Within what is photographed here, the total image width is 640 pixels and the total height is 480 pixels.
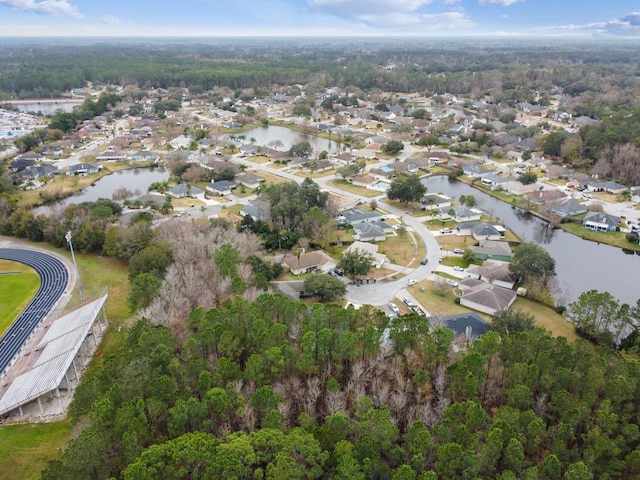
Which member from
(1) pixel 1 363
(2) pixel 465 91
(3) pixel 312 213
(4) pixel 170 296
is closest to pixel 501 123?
(2) pixel 465 91

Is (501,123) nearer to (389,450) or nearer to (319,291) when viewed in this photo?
(319,291)

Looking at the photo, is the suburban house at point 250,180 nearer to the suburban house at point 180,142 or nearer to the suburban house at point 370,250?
the suburban house at point 180,142

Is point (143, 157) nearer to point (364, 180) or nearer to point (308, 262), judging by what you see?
point (364, 180)

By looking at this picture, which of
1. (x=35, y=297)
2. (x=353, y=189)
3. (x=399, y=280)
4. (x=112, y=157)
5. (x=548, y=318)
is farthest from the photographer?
(x=112, y=157)

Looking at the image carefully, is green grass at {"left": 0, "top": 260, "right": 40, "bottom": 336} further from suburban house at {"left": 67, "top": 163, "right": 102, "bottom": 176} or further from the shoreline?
the shoreline

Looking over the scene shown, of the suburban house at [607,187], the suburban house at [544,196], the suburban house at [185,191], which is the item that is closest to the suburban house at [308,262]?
the suburban house at [185,191]

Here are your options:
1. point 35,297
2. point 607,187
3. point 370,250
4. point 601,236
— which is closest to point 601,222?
point 601,236
